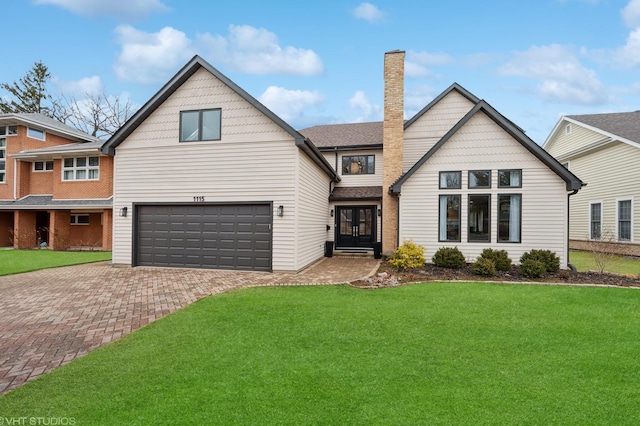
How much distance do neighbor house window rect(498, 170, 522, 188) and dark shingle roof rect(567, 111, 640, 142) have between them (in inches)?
319

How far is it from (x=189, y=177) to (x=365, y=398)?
33.8ft

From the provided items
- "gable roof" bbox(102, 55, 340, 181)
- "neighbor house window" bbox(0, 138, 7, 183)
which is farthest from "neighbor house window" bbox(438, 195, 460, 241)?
"neighbor house window" bbox(0, 138, 7, 183)

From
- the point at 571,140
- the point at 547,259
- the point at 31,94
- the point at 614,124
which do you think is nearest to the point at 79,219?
the point at 547,259

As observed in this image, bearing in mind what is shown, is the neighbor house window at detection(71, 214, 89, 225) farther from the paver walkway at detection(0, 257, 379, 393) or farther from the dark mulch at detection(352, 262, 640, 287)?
the dark mulch at detection(352, 262, 640, 287)

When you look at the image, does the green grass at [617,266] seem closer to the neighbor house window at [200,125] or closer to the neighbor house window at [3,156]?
the neighbor house window at [200,125]

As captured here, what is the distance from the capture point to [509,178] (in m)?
11.9

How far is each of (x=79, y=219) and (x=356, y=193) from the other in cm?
1682

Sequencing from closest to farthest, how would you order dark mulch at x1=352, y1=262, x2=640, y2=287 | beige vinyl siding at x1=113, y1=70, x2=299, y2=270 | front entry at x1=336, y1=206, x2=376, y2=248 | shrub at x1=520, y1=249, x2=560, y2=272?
dark mulch at x1=352, y1=262, x2=640, y2=287, shrub at x1=520, y1=249, x2=560, y2=272, beige vinyl siding at x1=113, y1=70, x2=299, y2=270, front entry at x1=336, y1=206, x2=376, y2=248

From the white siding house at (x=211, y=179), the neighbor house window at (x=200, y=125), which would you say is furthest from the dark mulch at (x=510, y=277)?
the neighbor house window at (x=200, y=125)

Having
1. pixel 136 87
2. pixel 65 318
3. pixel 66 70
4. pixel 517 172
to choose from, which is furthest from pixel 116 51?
pixel 517 172

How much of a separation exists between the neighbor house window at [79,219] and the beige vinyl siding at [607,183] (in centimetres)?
2848

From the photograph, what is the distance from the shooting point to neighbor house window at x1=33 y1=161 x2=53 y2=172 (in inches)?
802

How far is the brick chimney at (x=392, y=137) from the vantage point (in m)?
13.6

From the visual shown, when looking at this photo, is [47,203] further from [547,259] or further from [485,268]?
[547,259]
